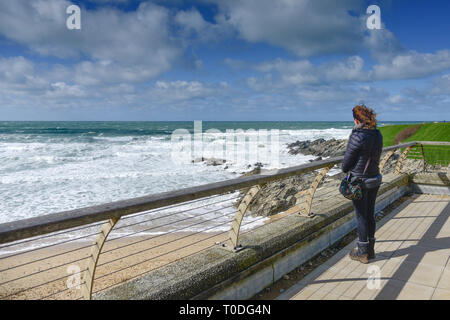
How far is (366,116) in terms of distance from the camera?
3391mm

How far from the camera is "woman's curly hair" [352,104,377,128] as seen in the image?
3.38 metres

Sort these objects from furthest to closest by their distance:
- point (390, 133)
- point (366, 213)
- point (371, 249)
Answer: point (390, 133), point (371, 249), point (366, 213)

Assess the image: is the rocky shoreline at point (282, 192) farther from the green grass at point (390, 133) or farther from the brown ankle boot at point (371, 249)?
the green grass at point (390, 133)

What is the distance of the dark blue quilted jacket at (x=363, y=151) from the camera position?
339cm

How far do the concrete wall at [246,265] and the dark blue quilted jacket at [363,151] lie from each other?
3.16 feet

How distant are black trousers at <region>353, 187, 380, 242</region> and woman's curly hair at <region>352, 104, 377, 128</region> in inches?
32.4

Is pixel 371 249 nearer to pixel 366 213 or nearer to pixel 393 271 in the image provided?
pixel 393 271

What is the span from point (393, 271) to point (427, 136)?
2345 cm

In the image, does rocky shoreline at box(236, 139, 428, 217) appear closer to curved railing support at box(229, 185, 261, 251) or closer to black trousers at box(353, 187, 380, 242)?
black trousers at box(353, 187, 380, 242)
